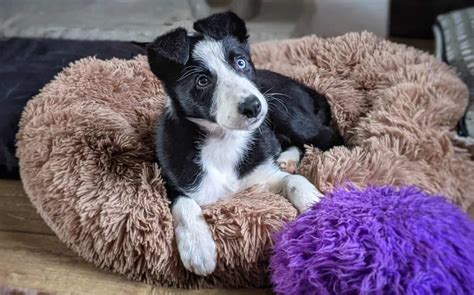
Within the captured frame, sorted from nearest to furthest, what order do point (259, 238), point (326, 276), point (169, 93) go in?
point (326, 276) < point (259, 238) < point (169, 93)

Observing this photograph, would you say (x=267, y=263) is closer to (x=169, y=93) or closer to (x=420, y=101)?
(x=169, y=93)

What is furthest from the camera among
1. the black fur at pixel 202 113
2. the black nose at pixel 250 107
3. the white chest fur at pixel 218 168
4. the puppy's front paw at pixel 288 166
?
the puppy's front paw at pixel 288 166

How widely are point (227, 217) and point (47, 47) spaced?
1.67 m

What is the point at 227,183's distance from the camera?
71.4 inches

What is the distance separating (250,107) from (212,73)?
0.17m

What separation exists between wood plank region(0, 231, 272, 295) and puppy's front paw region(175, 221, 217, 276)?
0.27ft

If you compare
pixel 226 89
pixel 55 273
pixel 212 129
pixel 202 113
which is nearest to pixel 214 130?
pixel 212 129

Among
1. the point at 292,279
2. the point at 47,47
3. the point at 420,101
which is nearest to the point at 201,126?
the point at 292,279

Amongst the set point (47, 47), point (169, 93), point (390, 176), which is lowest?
point (47, 47)

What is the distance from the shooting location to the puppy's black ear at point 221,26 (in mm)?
1721

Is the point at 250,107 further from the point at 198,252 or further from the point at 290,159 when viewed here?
the point at 290,159

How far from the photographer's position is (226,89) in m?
1.59

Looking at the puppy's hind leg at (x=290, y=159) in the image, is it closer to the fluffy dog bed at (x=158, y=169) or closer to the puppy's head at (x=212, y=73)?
the fluffy dog bed at (x=158, y=169)

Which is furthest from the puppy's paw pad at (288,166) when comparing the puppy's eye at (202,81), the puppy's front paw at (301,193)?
the puppy's eye at (202,81)
